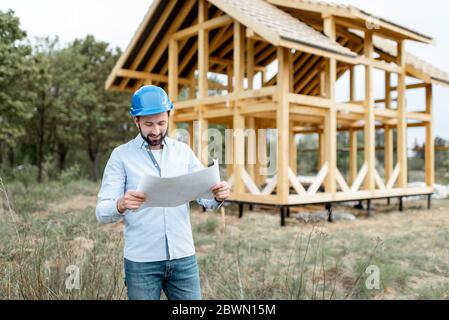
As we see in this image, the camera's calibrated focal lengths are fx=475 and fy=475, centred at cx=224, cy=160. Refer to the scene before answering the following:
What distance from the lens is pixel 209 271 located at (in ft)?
15.9

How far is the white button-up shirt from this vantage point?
7.59ft

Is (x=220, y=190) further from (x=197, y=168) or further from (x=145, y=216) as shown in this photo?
(x=145, y=216)

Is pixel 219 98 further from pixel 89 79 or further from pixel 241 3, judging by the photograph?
pixel 89 79

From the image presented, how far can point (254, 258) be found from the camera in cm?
591

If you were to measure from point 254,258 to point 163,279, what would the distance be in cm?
360

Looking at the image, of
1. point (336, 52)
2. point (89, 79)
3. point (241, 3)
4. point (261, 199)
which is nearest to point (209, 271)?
point (261, 199)

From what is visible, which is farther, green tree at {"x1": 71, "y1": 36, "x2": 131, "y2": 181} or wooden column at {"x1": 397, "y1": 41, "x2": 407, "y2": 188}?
green tree at {"x1": 71, "y1": 36, "x2": 131, "y2": 181}

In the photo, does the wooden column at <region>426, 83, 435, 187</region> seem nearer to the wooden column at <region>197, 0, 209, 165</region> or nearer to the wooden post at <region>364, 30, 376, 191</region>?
the wooden post at <region>364, 30, 376, 191</region>

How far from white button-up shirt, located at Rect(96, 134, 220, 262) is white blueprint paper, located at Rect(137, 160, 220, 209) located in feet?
0.62

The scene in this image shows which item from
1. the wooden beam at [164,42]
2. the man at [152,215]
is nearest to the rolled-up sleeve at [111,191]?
the man at [152,215]

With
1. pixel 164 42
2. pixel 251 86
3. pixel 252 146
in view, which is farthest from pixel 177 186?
pixel 164 42

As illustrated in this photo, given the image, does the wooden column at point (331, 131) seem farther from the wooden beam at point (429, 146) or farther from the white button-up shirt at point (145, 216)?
the white button-up shirt at point (145, 216)

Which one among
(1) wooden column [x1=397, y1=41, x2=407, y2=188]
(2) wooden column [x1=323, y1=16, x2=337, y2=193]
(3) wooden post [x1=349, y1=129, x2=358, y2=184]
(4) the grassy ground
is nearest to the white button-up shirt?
(4) the grassy ground
